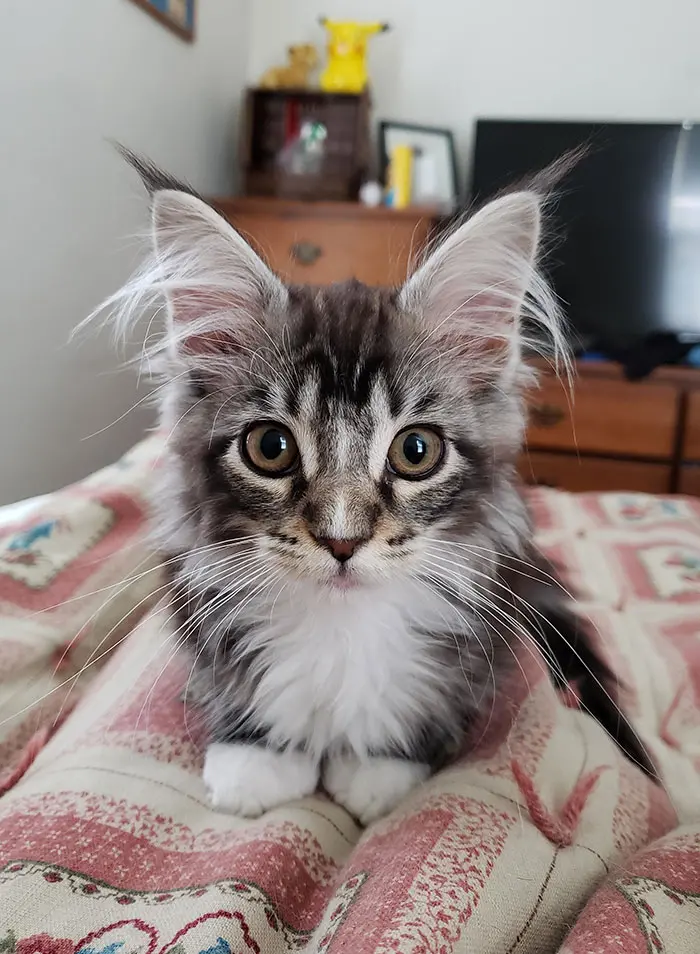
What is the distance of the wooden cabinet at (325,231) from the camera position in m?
2.75

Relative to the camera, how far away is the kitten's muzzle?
2.44 ft

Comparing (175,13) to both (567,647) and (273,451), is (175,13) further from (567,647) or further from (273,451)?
(567,647)

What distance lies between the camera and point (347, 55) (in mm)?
2982

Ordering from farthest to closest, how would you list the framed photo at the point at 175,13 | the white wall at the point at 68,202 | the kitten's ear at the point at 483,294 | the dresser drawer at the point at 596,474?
the dresser drawer at the point at 596,474, the framed photo at the point at 175,13, the white wall at the point at 68,202, the kitten's ear at the point at 483,294

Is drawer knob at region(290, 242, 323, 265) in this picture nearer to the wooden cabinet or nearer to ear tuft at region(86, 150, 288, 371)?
the wooden cabinet

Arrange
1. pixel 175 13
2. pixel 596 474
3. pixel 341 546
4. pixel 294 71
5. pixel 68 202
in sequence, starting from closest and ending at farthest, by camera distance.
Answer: pixel 341 546
pixel 68 202
pixel 175 13
pixel 596 474
pixel 294 71

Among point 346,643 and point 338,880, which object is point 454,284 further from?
point 338,880

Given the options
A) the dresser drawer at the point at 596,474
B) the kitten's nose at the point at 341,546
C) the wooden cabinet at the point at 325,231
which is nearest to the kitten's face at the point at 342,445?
the kitten's nose at the point at 341,546

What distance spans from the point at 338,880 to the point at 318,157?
286 centimetres

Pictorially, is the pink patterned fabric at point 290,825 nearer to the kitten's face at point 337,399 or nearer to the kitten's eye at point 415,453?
the kitten's face at point 337,399

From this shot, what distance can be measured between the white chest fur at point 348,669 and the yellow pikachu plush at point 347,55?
8.93 ft

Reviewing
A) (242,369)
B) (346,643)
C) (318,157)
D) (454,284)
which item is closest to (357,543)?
(346,643)

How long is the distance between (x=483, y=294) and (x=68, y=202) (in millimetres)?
1723

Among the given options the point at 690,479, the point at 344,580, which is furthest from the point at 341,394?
the point at 690,479
